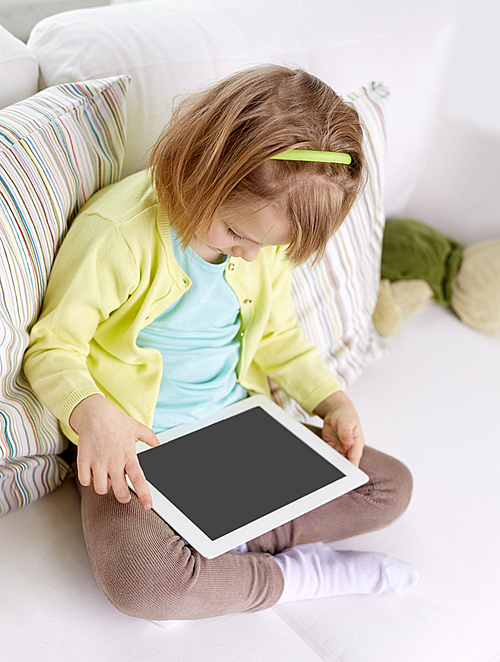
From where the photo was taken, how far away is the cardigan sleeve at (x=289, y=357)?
0.99 meters

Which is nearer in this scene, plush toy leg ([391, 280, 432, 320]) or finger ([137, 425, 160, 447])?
finger ([137, 425, 160, 447])

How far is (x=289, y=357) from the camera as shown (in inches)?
40.1

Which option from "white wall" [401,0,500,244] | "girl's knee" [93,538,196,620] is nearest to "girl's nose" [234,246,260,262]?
"girl's knee" [93,538,196,620]

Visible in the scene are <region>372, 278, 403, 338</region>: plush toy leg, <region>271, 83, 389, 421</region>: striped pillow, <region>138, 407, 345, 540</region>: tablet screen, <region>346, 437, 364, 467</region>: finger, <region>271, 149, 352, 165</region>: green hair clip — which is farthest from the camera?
<region>372, 278, 403, 338</region>: plush toy leg

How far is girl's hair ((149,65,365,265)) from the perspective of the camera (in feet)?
2.28

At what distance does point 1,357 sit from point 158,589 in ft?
1.03

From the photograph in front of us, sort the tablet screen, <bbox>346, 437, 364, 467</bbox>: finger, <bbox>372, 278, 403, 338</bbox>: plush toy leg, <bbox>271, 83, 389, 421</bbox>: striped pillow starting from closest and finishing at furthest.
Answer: the tablet screen
<bbox>346, 437, 364, 467</bbox>: finger
<bbox>271, 83, 389, 421</bbox>: striped pillow
<bbox>372, 278, 403, 338</bbox>: plush toy leg

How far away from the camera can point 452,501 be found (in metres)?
1.00

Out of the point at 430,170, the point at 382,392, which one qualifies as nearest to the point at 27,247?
the point at 382,392

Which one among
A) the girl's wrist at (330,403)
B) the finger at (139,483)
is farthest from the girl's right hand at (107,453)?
the girl's wrist at (330,403)

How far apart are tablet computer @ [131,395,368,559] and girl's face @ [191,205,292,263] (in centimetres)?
26

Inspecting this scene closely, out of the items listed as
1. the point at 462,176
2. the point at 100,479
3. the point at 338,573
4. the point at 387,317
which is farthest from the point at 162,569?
the point at 462,176

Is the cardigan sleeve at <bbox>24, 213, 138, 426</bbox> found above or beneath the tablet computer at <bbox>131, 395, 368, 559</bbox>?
above

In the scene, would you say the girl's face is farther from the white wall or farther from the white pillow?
the white wall
